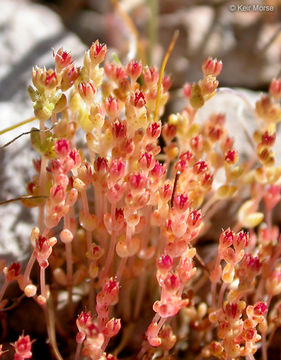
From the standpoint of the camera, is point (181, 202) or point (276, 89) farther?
point (276, 89)

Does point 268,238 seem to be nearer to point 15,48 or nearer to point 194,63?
point 194,63

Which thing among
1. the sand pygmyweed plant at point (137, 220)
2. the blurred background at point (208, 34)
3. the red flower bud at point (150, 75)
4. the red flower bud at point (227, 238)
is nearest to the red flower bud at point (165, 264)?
the sand pygmyweed plant at point (137, 220)

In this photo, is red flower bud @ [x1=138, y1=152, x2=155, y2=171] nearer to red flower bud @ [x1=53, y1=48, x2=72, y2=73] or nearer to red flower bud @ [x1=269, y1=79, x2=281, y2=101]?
red flower bud @ [x1=53, y1=48, x2=72, y2=73]

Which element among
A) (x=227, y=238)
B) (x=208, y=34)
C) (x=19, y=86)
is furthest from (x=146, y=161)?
(x=208, y=34)

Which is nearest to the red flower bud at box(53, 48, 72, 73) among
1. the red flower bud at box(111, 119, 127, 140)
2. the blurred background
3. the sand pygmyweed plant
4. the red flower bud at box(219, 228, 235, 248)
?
the sand pygmyweed plant

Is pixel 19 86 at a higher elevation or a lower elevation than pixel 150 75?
higher

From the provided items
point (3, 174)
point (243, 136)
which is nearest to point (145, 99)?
point (3, 174)

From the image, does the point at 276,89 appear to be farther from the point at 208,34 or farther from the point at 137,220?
the point at 208,34
